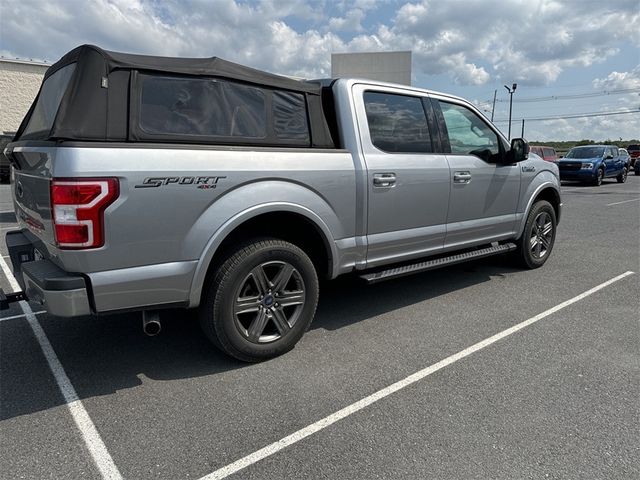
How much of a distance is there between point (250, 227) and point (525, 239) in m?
3.77

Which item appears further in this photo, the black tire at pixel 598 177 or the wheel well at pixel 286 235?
the black tire at pixel 598 177

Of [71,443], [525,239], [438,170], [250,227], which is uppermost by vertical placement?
[438,170]

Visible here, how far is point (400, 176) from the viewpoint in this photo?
3916mm

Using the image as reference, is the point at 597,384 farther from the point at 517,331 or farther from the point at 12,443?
the point at 12,443

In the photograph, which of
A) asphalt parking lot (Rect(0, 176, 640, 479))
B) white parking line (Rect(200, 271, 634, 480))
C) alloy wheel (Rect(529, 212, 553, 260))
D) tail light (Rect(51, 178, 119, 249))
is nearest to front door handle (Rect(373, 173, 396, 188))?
asphalt parking lot (Rect(0, 176, 640, 479))

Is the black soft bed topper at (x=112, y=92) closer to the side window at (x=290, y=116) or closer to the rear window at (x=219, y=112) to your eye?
the rear window at (x=219, y=112)

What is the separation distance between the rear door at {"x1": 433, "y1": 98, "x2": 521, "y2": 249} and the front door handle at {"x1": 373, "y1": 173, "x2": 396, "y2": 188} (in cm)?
83

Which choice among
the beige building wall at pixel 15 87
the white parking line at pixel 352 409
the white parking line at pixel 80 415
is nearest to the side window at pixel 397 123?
the white parking line at pixel 352 409

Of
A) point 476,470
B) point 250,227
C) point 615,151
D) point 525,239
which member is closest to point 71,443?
point 250,227

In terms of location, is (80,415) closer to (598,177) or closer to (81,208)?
(81,208)

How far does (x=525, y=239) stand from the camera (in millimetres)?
5590

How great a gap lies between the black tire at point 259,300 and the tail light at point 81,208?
814 millimetres

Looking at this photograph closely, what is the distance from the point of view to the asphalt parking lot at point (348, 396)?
232cm

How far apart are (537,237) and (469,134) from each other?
1899 mm
